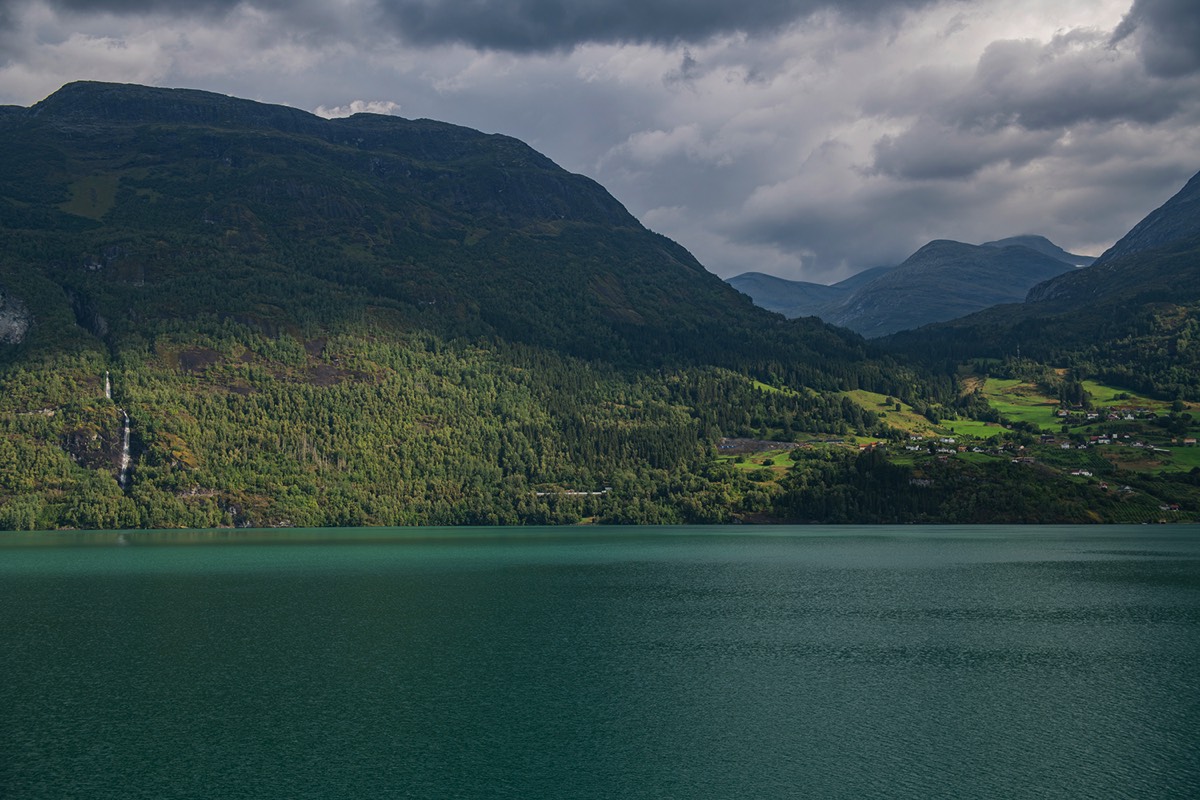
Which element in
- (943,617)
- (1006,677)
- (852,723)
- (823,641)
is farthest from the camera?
(943,617)

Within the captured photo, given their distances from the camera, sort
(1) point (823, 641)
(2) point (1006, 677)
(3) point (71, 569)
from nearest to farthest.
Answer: (2) point (1006, 677)
(1) point (823, 641)
(3) point (71, 569)

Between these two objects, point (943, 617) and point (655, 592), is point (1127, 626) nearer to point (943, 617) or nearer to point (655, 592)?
point (943, 617)

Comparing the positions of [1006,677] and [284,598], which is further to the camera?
[284,598]

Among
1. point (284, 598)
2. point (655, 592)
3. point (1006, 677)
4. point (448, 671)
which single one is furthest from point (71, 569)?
point (1006, 677)

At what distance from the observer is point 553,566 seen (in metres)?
129

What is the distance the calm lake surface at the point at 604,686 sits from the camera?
40125 millimetres

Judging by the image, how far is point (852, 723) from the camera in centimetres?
4766

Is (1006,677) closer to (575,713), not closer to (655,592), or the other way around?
(575,713)

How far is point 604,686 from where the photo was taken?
184 feet

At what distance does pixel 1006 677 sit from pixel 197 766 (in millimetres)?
45117

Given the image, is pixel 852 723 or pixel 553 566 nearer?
pixel 852 723

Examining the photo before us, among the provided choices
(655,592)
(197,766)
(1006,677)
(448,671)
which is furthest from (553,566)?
(197,766)

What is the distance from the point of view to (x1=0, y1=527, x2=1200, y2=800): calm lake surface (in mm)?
40125

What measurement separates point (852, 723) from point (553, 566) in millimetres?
83751
